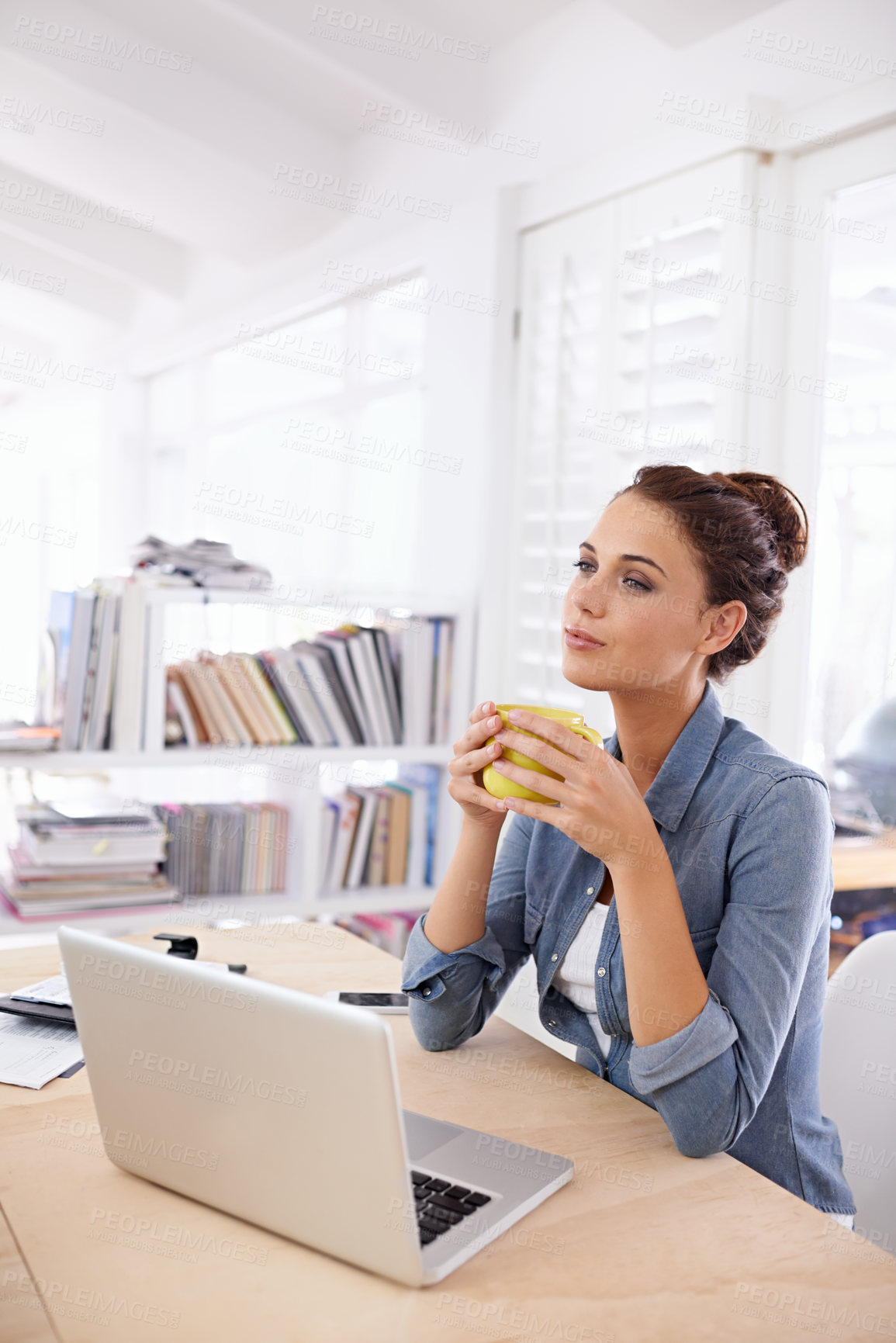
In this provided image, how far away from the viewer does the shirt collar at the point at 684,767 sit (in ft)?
4.39

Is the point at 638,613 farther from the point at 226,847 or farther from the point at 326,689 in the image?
the point at 226,847

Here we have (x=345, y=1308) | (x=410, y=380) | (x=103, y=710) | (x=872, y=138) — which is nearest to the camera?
(x=345, y=1308)

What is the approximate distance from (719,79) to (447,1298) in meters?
2.21

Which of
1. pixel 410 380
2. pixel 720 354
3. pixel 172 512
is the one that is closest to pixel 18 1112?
pixel 720 354

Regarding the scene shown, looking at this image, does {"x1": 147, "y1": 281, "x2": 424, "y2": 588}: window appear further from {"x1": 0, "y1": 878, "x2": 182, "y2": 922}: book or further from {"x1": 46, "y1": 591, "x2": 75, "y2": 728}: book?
{"x1": 0, "y1": 878, "x2": 182, "y2": 922}: book

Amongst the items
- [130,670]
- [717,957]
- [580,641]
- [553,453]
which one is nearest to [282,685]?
[130,670]

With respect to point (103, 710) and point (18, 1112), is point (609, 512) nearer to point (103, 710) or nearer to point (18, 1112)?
point (18, 1112)

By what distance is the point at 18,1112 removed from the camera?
110 cm

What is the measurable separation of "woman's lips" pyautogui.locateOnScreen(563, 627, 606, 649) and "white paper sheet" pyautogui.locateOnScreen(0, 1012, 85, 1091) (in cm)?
71

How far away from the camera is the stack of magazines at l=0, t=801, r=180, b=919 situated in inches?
103

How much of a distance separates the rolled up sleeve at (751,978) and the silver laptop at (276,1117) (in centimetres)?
14

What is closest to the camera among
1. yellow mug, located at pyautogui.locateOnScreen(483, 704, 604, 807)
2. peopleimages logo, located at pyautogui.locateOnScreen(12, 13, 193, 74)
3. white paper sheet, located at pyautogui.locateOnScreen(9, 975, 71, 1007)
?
yellow mug, located at pyautogui.locateOnScreen(483, 704, 604, 807)

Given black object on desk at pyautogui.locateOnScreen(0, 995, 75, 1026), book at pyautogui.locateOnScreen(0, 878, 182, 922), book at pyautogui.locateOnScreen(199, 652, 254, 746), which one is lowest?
book at pyautogui.locateOnScreen(0, 878, 182, 922)

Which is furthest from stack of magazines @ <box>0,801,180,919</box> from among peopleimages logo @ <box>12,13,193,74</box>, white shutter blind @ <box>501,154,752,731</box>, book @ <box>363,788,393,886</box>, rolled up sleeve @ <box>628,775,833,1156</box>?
peopleimages logo @ <box>12,13,193,74</box>
